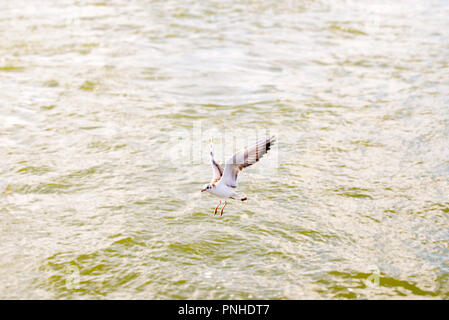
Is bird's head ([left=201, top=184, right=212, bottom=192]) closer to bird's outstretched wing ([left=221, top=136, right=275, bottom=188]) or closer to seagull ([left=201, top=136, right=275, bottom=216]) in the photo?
seagull ([left=201, top=136, right=275, bottom=216])

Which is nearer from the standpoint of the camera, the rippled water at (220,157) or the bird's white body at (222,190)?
the bird's white body at (222,190)

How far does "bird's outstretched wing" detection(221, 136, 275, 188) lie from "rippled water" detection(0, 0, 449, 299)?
1.61m

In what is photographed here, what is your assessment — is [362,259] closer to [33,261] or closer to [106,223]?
[106,223]

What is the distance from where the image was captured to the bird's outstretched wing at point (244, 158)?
665cm

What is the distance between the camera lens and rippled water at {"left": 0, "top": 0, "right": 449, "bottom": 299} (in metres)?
7.84

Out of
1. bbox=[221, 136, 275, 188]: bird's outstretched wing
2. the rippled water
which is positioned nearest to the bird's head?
bbox=[221, 136, 275, 188]: bird's outstretched wing

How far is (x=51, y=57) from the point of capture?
634 inches

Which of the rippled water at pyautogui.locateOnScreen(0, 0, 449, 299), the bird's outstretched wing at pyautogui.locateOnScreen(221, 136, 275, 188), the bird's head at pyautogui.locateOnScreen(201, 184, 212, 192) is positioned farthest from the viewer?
the rippled water at pyautogui.locateOnScreen(0, 0, 449, 299)

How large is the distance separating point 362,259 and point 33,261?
15.6 ft

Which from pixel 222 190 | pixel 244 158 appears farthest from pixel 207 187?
pixel 244 158

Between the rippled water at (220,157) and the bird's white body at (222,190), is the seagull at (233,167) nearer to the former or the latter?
the bird's white body at (222,190)

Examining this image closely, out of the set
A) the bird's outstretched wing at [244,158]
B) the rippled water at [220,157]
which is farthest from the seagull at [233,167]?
the rippled water at [220,157]

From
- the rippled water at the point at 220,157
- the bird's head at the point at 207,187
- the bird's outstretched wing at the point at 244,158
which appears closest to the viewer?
the bird's outstretched wing at the point at 244,158
